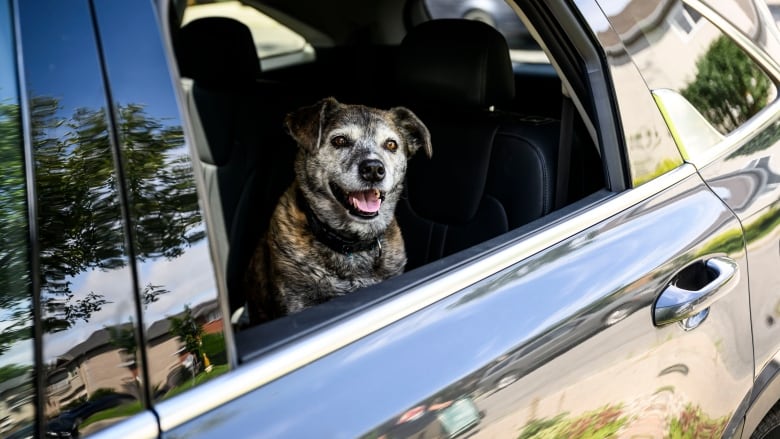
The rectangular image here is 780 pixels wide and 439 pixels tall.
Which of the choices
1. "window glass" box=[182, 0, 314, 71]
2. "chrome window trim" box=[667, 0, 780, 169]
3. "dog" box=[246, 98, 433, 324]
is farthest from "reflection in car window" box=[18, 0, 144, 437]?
"window glass" box=[182, 0, 314, 71]

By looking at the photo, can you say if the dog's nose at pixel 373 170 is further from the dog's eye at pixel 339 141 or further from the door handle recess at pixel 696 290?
the door handle recess at pixel 696 290

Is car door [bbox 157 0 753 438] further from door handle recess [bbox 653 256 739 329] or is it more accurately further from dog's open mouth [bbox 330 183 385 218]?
dog's open mouth [bbox 330 183 385 218]

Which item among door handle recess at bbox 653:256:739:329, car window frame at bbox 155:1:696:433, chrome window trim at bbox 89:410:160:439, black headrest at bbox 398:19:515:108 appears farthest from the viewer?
black headrest at bbox 398:19:515:108

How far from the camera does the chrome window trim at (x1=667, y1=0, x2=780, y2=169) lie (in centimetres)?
230

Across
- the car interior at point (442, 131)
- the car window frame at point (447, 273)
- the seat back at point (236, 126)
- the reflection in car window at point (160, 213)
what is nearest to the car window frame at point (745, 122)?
the car window frame at point (447, 273)

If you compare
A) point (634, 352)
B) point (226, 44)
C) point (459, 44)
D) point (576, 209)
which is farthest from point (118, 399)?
point (226, 44)

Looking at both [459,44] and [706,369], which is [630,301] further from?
[459,44]

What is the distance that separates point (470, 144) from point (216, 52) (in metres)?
1.39

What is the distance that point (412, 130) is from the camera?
3324 mm

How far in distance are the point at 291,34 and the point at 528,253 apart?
3.77 meters

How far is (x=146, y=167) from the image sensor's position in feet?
4.05

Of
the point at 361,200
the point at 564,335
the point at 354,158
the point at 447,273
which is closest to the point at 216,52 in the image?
the point at 354,158

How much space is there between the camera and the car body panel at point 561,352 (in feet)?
4.32

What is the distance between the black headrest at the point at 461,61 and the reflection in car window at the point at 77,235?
1.90 meters
